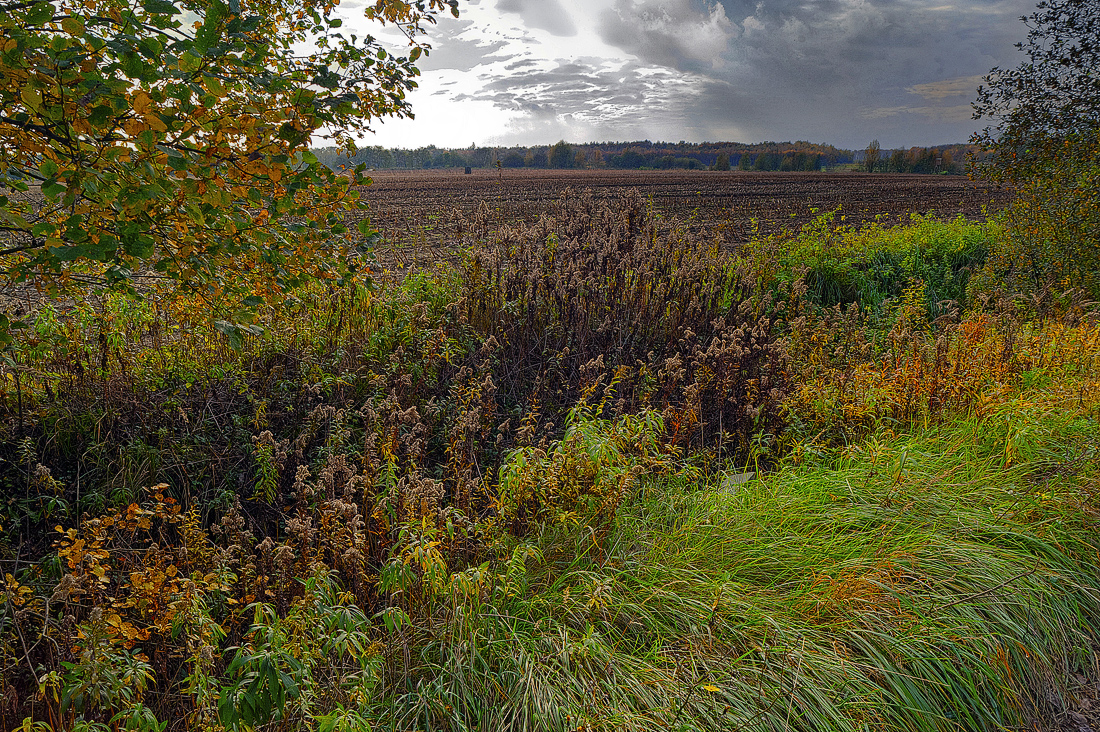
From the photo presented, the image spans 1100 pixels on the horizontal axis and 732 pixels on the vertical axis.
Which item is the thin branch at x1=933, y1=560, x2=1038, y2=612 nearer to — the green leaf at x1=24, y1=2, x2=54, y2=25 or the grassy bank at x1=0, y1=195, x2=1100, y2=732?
the grassy bank at x1=0, y1=195, x2=1100, y2=732

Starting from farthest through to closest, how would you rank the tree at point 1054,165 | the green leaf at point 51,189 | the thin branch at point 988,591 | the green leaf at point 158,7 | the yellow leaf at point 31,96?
the tree at point 1054,165 → the thin branch at point 988,591 → the green leaf at point 158,7 → the green leaf at point 51,189 → the yellow leaf at point 31,96

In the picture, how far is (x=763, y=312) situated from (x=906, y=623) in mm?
5700

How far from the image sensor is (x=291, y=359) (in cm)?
493

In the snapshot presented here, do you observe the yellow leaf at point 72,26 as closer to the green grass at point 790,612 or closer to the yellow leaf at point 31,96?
the yellow leaf at point 31,96

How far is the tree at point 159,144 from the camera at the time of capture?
1726mm

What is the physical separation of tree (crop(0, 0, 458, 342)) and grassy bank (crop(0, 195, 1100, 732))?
41.0 inches

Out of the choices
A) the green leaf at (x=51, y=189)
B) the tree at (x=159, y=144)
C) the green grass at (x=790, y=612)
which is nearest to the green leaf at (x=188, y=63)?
the tree at (x=159, y=144)

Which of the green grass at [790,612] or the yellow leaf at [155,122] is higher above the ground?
the yellow leaf at [155,122]

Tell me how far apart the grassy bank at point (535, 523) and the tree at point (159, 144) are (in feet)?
3.42

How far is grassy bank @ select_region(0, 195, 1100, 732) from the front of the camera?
2217 millimetres

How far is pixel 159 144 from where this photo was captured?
2125 mm

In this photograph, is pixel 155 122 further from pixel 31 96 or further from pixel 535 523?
pixel 535 523

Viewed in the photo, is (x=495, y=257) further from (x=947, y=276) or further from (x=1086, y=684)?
(x=947, y=276)

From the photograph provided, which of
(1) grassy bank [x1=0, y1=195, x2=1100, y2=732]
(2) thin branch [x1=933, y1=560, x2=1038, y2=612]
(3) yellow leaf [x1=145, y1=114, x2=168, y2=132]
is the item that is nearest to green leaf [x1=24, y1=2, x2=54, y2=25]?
(3) yellow leaf [x1=145, y1=114, x2=168, y2=132]
